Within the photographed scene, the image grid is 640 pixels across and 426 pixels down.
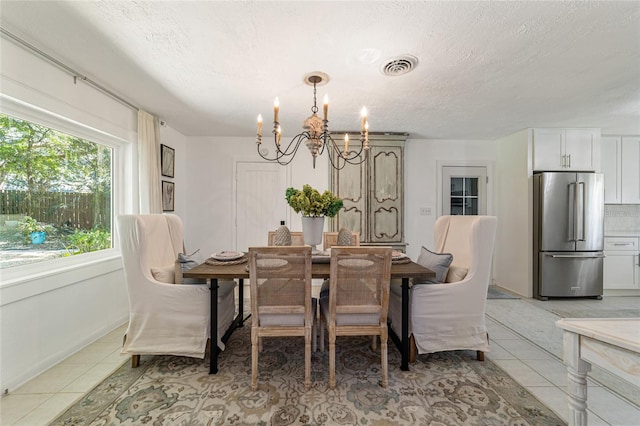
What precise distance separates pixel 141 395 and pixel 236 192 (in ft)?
10.0

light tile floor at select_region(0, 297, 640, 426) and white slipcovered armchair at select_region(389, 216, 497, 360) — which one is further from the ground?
white slipcovered armchair at select_region(389, 216, 497, 360)

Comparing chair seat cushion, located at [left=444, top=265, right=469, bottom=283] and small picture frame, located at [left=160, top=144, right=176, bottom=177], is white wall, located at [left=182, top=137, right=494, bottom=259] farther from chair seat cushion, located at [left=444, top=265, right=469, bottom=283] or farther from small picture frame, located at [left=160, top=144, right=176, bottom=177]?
chair seat cushion, located at [left=444, top=265, right=469, bottom=283]

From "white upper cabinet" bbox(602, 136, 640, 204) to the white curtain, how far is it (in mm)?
6336

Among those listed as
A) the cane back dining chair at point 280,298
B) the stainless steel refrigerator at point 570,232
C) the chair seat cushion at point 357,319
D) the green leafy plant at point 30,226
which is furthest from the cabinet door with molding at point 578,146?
the green leafy plant at point 30,226

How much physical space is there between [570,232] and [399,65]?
351cm

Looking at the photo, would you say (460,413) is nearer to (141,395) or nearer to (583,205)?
(141,395)

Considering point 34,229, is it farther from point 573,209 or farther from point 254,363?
point 573,209

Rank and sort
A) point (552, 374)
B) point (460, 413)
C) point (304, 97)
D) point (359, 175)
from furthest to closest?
point (359, 175) → point (304, 97) → point (552, 374) → point (460, 413)

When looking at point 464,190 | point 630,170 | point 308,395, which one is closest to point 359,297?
point 308,395

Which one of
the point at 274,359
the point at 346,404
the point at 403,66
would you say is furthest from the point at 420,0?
the point at 274,359

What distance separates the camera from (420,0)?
4.75 ft

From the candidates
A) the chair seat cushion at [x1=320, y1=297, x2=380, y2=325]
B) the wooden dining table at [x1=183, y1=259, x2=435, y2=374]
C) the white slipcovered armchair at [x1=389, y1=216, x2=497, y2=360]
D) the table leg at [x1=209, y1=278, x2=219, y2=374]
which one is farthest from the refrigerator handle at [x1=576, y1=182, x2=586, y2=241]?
the table leg at [x1=209, y1=278, x2=219, y2=374]

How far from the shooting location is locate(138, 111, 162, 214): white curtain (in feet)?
10.0

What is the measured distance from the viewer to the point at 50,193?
2252 mm
